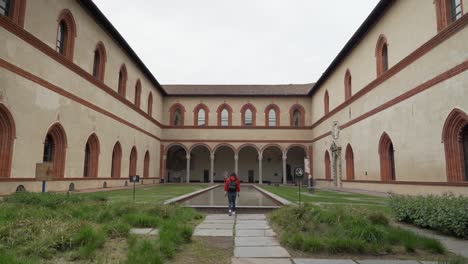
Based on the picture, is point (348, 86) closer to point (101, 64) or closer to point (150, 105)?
point (101, 64)

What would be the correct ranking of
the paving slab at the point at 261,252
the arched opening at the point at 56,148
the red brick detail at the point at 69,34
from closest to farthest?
the paving slab at the point at 261,252, the arched opening at the point at 56,148, the red brick detail at the point at 69,34

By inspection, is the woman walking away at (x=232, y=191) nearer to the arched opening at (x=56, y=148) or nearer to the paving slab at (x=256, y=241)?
the paving slab at (x=256, y=241)

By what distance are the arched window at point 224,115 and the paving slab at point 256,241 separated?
30.8m

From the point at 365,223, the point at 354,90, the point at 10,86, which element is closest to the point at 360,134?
the point at 354,90

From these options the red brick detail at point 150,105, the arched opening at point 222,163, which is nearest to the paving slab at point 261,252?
the red brick detail at point 150,105

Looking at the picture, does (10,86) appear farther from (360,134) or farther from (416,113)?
(360,134)

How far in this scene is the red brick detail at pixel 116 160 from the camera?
78.8 ft

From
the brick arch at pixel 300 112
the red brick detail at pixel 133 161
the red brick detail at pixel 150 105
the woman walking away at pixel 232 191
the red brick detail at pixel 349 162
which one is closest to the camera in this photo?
the woman walking away at pixel 232 191

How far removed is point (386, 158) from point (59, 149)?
18.8 metres

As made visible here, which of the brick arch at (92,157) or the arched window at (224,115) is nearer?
the brick arch at (92,157)

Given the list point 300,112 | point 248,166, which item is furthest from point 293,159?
point 300,112

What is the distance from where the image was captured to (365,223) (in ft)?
20.5

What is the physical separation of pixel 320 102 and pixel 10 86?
89.3 ft

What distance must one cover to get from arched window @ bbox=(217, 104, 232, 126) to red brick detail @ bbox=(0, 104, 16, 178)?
25.1 m
